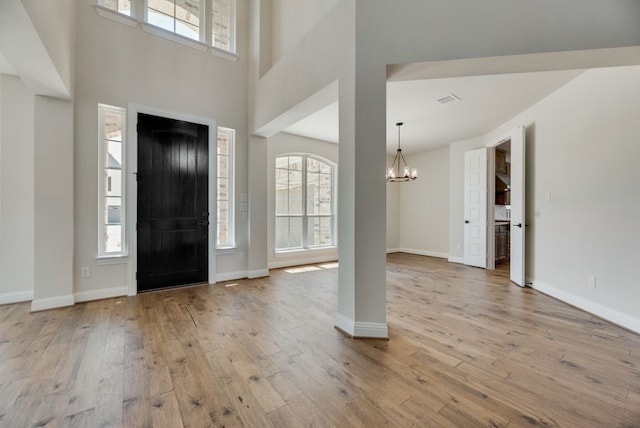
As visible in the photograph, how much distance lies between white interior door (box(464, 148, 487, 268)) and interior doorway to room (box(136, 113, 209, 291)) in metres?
5.22

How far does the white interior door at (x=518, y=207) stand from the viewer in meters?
4.12

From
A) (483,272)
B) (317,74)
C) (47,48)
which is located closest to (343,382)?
(317,74)

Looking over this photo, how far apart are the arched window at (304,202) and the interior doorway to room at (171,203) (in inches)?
69.2

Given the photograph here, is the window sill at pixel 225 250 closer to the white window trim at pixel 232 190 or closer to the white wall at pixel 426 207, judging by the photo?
the white window trim at pixel 232 190

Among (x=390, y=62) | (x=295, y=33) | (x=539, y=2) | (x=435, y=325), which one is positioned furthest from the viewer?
(x=295, y=33)

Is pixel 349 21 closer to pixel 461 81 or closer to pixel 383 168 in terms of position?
pixel 383 168

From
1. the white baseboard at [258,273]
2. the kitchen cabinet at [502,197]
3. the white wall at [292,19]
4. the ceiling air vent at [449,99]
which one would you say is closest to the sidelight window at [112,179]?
the white baseboard at [258,273]

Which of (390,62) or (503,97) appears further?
(503,97)

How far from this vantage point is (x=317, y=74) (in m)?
2.97

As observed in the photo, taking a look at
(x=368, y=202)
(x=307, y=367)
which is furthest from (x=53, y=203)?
(x=368, y=202)

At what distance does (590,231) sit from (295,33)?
4403 millimetres

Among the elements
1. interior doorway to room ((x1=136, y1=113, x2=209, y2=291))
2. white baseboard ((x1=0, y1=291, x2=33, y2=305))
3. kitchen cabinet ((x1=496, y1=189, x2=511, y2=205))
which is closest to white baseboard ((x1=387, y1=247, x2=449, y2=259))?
kitchen cabinet ((x1=496, y1=189, x2=511, y2=205))

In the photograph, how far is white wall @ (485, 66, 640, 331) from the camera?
2.72 m

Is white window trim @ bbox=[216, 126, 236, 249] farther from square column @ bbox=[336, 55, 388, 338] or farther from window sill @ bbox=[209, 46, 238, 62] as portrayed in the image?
square column @ bbox=[336, 55, 388, 338]
